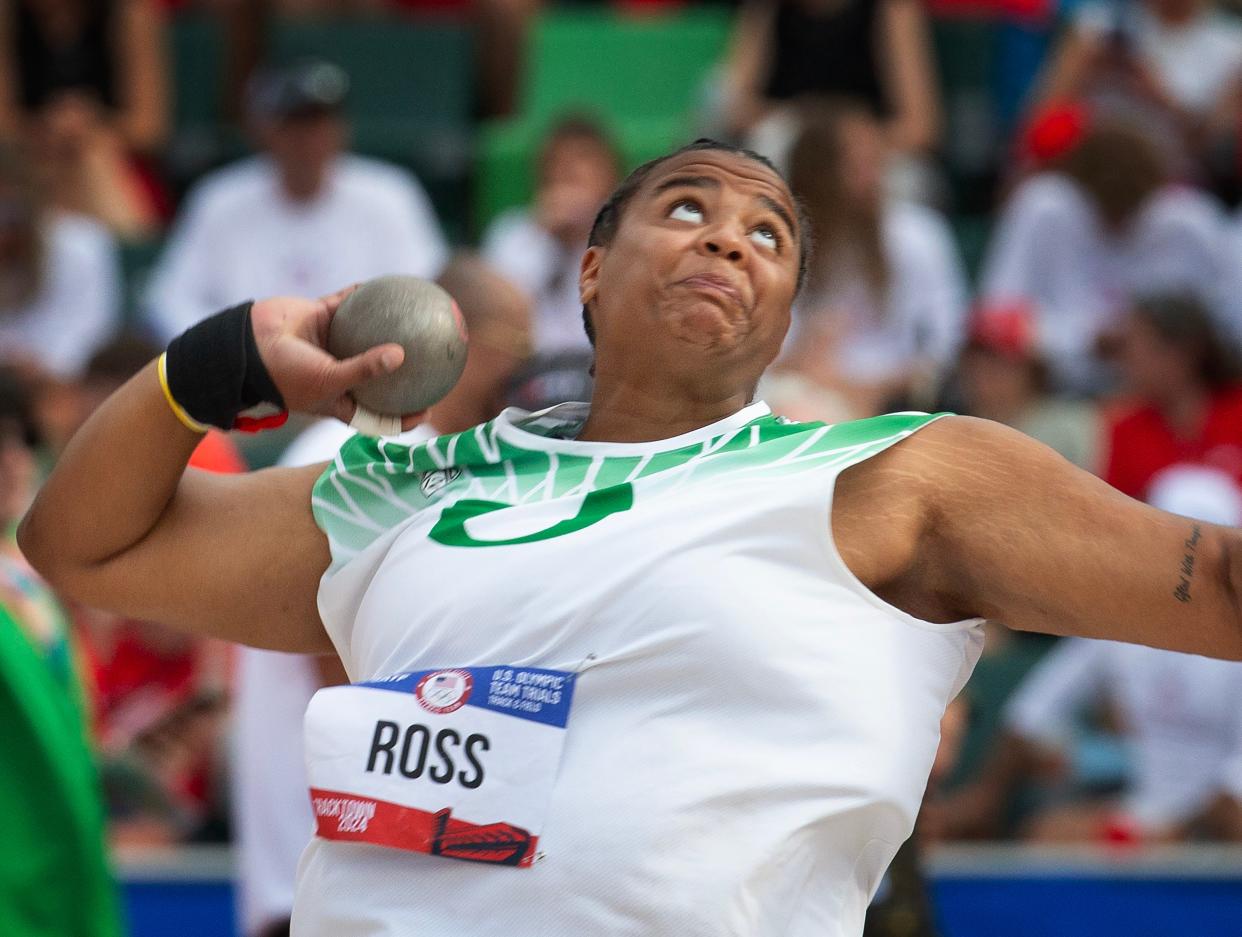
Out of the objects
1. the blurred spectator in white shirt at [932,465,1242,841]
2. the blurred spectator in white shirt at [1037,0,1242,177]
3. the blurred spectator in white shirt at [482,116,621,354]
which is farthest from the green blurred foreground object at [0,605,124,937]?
the blurred spectator in white shirt at [1037,0,1242,177]

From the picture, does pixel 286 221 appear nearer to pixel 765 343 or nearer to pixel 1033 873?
pixel 1033 873

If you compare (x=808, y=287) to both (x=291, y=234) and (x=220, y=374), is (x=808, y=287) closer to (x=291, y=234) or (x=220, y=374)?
(x=220, y=374)

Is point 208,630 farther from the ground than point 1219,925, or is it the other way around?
point 208,630

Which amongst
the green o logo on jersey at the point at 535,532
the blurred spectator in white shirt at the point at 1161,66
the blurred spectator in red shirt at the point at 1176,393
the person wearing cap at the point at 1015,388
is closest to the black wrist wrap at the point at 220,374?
the green o logo on jersey at the point at 535,532

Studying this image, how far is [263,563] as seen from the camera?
99.9 inches

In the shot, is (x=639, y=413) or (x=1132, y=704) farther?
(x=1132, y=704)

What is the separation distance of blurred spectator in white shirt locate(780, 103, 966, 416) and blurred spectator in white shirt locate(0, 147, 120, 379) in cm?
278

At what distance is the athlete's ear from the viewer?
2650 mm

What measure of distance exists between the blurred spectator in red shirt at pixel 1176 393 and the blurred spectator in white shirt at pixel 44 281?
151 inches

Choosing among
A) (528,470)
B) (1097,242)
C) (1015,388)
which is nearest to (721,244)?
(528,470)

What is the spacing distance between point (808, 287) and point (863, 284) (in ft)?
8.18

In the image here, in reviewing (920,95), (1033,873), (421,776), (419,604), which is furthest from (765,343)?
(920,95)

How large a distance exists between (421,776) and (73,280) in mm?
5936

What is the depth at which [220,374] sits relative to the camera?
243cm
